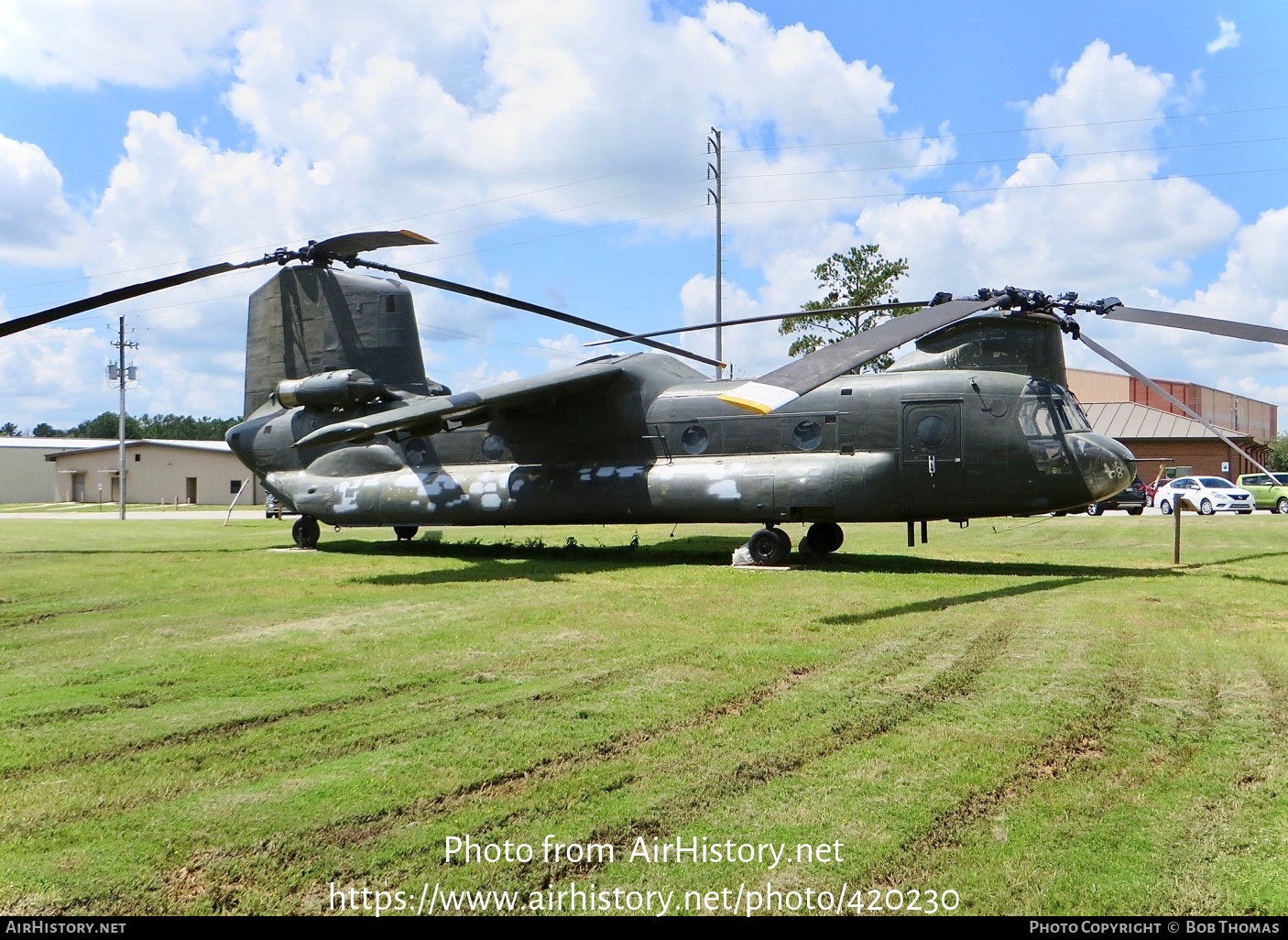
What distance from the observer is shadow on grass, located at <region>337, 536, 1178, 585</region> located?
13664 mm

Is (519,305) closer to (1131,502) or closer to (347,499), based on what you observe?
(347,499)

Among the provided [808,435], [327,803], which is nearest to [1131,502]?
[808,435]

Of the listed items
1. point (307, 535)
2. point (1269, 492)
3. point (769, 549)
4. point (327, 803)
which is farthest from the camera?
point (1269, 492)

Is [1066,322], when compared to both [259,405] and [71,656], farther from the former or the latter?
[259,405]

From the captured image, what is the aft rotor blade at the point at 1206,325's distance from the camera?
11.4 metres

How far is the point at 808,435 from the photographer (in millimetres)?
14906

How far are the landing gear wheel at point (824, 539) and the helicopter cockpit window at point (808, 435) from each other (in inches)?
74.6

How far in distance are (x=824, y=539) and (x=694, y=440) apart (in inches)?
114

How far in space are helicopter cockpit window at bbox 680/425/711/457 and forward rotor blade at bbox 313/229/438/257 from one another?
520 cm

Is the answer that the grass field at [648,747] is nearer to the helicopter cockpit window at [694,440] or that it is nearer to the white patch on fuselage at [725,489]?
the white patch on fuselage at [725,489]

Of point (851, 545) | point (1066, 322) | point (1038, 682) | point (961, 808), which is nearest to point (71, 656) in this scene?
point (961, 808)

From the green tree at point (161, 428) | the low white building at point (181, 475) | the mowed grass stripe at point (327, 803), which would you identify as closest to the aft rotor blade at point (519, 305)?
the mowed grass stripe at point (327, 803)
